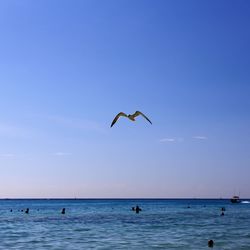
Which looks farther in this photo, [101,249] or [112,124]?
[101,249]

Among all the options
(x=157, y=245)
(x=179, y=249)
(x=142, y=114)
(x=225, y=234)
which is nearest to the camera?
(x=142, y=114)

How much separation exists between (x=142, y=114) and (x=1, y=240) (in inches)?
1086

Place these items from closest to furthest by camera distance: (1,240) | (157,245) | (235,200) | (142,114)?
1. (142,114)
2. (157,245)
3. (1,240)
4. (235,200)

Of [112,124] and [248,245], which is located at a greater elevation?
[112,124]

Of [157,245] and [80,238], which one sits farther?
[80,238]

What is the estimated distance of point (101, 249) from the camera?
32812 mm

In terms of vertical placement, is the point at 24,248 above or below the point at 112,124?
below

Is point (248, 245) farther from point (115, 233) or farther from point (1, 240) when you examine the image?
point (1, 240)

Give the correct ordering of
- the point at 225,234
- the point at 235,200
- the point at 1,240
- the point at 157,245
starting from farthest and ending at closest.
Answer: the point at 235,200 < the point at 225,234 < the point at 1,240 < the point at 157,245

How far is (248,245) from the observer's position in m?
33.9

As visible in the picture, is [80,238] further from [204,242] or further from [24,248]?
[204,242]

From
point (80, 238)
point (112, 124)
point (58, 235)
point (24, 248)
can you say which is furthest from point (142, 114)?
point (58, 235)

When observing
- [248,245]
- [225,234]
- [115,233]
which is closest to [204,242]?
[248,245]

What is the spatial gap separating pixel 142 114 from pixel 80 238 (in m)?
26.6
